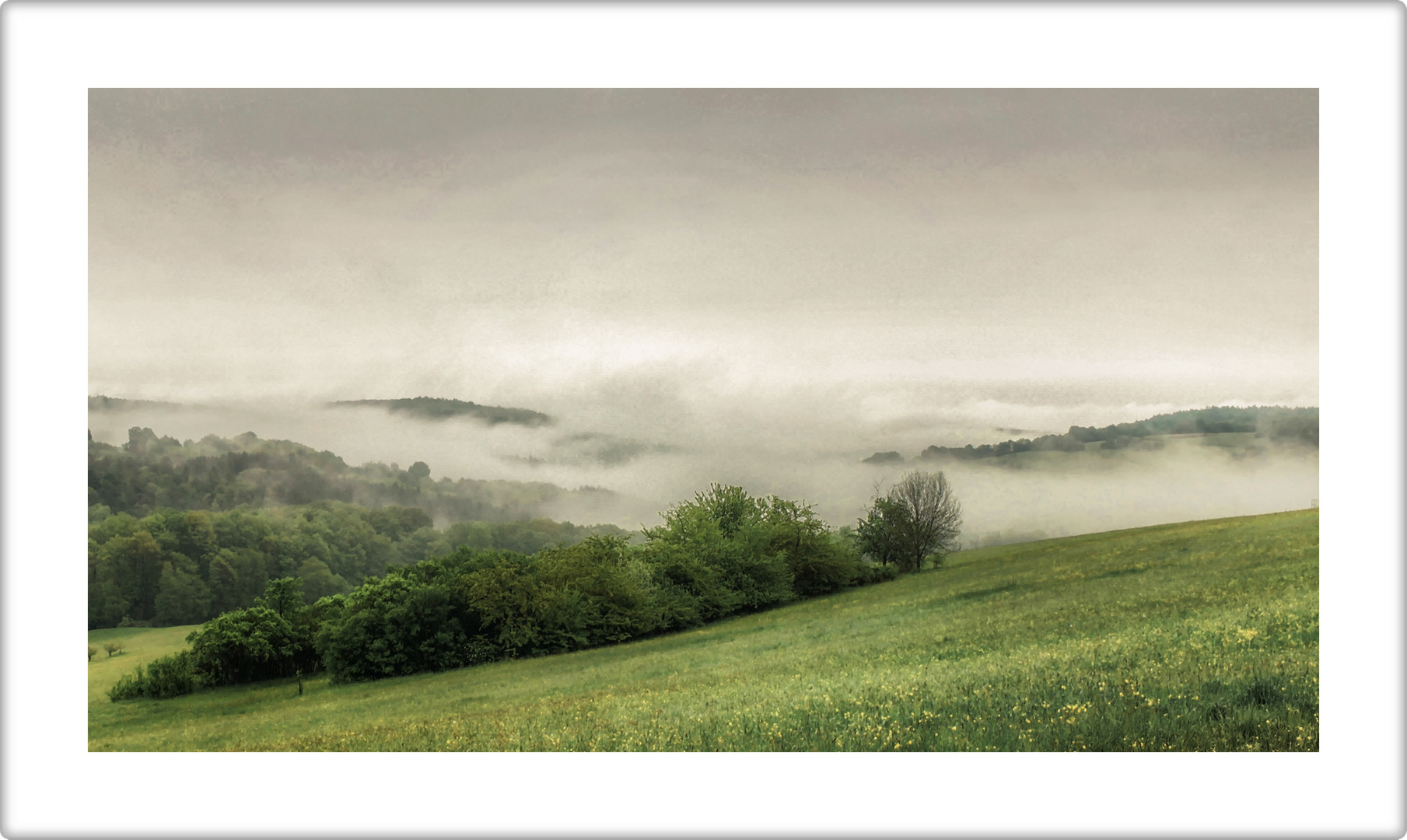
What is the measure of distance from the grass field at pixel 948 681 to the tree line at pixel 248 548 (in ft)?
2.62

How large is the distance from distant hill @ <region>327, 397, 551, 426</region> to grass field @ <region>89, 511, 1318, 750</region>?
4372 millimetres

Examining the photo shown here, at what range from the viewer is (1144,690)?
22.7ft

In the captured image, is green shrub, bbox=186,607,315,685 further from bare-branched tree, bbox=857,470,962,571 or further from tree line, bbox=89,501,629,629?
bare-branched tree, bbox=857,470,962,571

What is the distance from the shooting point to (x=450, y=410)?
12.8m

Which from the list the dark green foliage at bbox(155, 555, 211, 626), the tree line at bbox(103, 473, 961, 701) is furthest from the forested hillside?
the dark green foliage at bbox(155, 555, 211, 626)

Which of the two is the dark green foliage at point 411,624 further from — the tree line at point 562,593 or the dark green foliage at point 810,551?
the dark green foliage at point 810,551

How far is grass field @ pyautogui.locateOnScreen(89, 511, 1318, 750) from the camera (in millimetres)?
6844

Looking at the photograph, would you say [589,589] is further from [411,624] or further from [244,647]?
[244,647]

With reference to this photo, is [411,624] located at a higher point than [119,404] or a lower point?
lower

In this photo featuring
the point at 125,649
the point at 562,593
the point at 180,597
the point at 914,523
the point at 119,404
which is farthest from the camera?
the point at 914,523

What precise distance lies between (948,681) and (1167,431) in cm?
707

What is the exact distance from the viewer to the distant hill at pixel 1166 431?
11.6 metres

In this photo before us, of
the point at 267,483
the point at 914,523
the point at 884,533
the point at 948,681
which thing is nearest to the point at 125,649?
the point at 267,483
